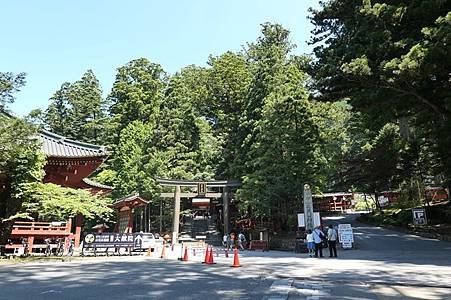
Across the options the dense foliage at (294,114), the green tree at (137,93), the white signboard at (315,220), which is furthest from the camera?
the green tree at (137,93)

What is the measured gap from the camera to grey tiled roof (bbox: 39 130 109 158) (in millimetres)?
21047

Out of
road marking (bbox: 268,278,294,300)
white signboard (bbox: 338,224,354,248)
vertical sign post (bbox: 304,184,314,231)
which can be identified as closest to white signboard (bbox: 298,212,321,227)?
vertical sign post (bbox: 304,184,314,231)

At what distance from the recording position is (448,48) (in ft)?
41.5

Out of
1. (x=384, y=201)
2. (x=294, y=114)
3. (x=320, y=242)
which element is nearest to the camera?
(x=320, y=242)

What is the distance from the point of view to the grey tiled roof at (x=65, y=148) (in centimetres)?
2105

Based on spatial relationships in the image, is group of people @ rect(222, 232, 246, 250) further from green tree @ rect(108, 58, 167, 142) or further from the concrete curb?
green tree @ rect(108, 58, 167, 142)

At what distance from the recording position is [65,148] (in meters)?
22.3

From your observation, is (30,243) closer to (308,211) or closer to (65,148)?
(65,148)

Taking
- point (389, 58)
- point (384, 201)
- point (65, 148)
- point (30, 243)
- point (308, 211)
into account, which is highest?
point (389, 58)

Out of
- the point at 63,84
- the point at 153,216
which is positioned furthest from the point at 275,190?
the point at 63,84

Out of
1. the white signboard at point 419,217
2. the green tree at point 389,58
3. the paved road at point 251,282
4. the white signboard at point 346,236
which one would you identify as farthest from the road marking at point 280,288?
the white signboard at point 419,217

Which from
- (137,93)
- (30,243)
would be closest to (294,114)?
(30,243)

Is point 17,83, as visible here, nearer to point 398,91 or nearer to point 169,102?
point 398,91

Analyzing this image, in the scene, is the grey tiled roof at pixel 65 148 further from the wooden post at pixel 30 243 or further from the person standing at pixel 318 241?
the person standing at pixel 318 241
